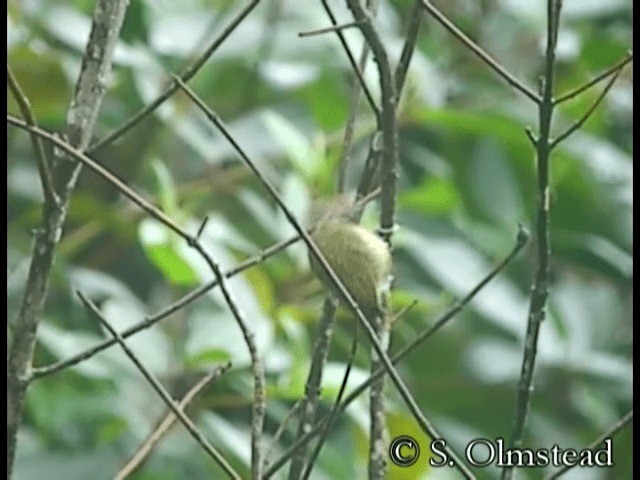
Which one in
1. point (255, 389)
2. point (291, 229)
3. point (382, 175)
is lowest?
point (255, 389)

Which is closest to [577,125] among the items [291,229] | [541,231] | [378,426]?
[541,231]

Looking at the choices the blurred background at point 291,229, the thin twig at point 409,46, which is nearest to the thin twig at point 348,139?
the thin twig at point 409,46

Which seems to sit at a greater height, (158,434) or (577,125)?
(577,125)

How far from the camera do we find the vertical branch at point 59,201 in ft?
2.12

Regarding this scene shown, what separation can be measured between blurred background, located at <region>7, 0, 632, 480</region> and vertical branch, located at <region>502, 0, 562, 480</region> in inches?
17.0

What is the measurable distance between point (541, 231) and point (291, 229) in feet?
2.15

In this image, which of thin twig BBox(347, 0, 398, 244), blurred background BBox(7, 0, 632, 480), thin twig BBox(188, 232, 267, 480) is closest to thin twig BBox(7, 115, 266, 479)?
thin twig BBox(188, 232, 267, 480)

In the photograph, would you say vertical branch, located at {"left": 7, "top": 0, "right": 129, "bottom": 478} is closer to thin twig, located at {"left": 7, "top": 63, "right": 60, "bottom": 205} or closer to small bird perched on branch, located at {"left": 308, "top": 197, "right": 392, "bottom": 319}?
thin twig, located at {"left": 7, "top": 63, "right": 60, "bottom": 205}

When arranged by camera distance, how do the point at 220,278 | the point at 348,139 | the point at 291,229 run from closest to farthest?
the point at 220,278 → the point at 348,139 → the point at 291,229

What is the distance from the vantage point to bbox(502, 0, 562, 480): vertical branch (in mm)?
580

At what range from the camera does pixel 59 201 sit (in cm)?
65

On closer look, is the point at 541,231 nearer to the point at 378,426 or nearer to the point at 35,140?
the point at 378,426

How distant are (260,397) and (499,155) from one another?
0.95m

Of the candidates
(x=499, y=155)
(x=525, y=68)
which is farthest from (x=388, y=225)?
(x=525, y=68)
